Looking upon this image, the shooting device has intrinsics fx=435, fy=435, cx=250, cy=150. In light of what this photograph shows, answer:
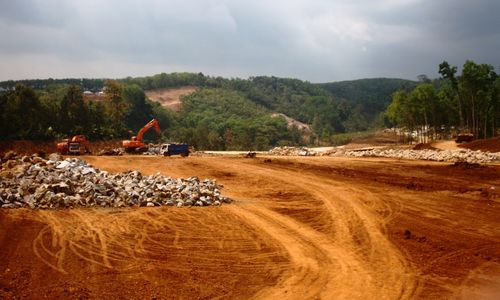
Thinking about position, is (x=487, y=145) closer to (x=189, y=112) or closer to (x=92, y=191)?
(x=92, y=191)

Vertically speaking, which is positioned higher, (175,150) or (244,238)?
(175,150)

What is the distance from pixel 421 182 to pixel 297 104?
142 m

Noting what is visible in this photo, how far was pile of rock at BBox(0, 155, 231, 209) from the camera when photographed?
48.1ft

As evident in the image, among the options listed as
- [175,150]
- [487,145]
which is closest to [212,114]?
[175,150]

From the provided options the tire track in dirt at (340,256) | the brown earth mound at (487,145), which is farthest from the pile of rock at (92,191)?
the brown earth mound at (487,145)

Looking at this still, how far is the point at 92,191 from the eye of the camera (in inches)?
610

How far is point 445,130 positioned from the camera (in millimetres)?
65500

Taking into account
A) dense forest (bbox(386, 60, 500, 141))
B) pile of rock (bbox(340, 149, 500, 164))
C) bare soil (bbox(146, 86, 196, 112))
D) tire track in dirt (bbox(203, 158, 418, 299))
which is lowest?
tire track in dirt (bbox(203, 158, 418, 299))

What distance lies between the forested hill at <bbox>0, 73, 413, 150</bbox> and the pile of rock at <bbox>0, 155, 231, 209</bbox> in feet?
111

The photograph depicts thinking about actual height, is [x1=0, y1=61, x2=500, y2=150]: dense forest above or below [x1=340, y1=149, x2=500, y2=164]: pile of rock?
above

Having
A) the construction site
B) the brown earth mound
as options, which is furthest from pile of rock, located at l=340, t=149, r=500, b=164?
the construction site

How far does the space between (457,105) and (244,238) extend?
5350cm

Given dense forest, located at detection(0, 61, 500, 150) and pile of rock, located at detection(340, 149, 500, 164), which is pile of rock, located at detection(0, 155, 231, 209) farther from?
dense forest, located at detection(0, 61, 500, 150)

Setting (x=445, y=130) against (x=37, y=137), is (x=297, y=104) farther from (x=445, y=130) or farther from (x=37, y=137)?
(x=37, y=137)
